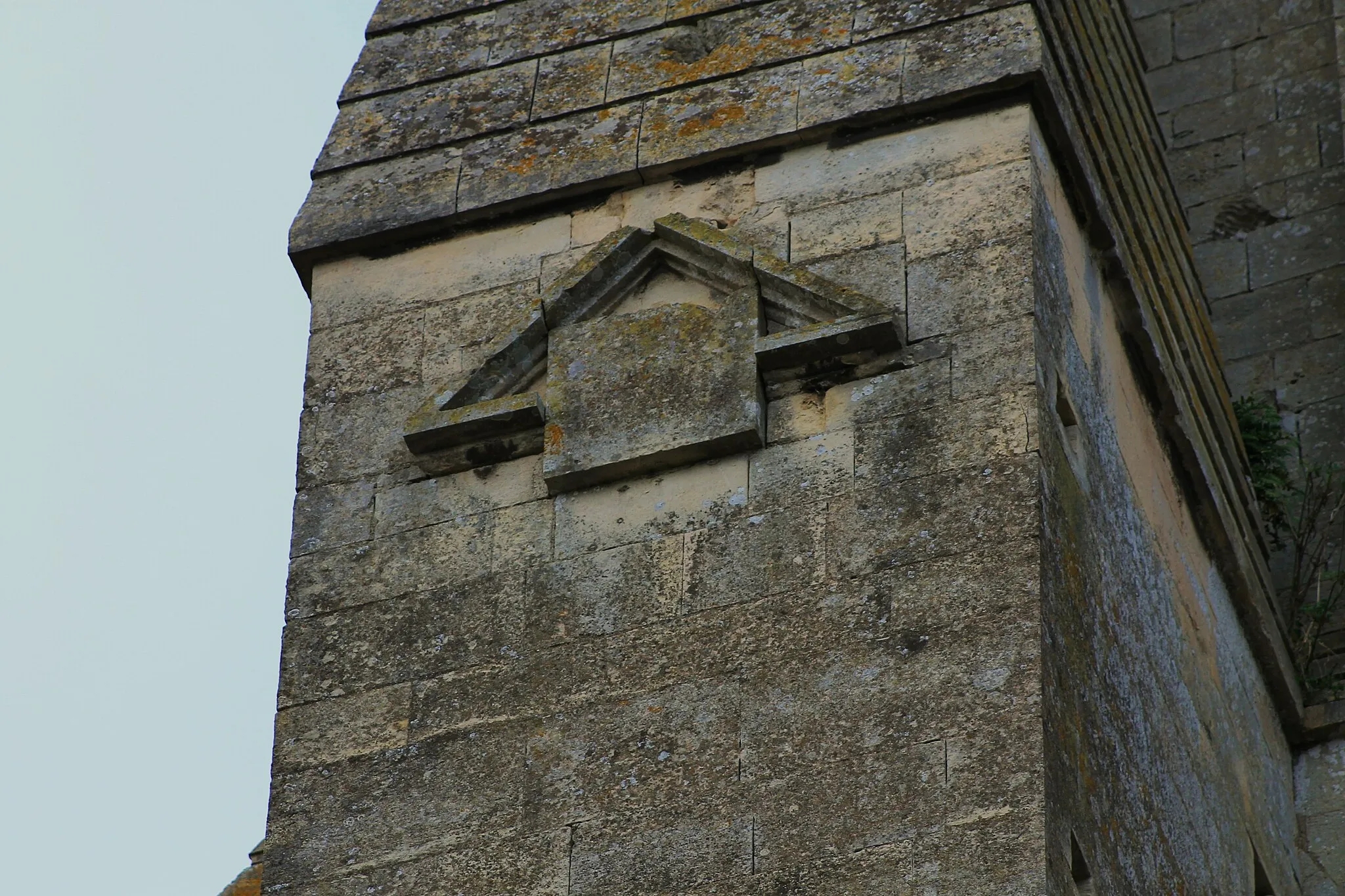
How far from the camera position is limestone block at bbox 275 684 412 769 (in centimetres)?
596

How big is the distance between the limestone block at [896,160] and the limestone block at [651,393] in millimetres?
374

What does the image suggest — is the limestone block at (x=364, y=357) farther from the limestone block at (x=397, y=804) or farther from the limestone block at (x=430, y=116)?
the limestone block at (x=397, y=804)

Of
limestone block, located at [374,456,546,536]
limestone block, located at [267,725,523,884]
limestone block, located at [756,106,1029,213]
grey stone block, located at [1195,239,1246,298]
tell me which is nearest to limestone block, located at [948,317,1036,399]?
limestone block, located at [756,106,1029,213]

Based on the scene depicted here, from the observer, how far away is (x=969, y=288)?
614cm

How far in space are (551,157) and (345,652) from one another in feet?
4.59

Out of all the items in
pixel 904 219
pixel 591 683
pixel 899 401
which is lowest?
pixel 591 683

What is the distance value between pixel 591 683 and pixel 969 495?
0.85 m

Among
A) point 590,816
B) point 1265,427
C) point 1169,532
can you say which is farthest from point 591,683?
point 1265,427

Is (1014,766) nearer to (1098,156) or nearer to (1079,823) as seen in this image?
Result: (1079,823)

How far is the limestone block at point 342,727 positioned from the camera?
235 inches

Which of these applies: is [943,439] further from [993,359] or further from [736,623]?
[736,623]

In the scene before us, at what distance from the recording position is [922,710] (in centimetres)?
550

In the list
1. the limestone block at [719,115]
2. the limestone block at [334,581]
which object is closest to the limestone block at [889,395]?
the limestone block at [719,115]

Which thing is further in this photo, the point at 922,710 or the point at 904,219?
the point at 904,219
